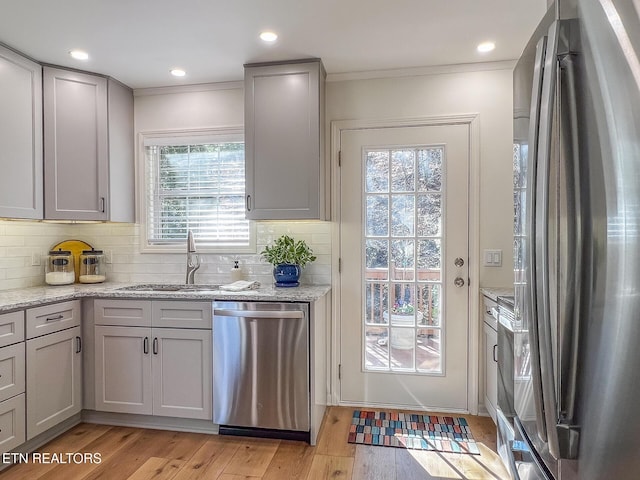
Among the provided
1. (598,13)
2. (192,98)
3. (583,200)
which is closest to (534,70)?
(598,13)

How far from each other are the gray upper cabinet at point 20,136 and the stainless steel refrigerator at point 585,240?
9.83 feet

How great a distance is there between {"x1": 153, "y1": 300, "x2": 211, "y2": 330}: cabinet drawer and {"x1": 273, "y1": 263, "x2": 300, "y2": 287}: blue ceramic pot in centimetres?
54

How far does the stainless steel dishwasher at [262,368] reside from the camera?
2.43 metres

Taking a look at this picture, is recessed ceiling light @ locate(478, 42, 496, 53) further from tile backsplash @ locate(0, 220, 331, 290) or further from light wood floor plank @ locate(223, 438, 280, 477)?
light wood floor plank @ locate(223, 438, 280, 477)

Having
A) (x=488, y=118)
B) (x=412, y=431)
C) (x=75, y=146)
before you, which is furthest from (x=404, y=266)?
(x=75, y=146)

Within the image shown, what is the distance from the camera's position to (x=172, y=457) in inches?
90.8

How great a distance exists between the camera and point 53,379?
2461 mm

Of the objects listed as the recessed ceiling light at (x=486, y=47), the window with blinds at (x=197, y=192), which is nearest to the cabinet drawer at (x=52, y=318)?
the window with blinds at (x=197, y=192)

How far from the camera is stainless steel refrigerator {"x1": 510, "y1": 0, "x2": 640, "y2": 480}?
2.02 ft

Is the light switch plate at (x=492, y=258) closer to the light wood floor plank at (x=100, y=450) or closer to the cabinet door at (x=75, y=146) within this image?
the light wood floor plank at (x=100, y=450)

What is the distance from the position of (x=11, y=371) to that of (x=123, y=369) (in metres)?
0.63

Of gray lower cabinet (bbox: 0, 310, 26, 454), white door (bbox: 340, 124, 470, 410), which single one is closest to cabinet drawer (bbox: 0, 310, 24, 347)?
gray lower cabinet (bbox: 0, 310, 26, 454)

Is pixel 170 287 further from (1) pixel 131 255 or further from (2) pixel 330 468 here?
(2) pixel 330 468

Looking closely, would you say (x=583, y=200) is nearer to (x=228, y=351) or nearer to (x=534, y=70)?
(x=534, y=70)
